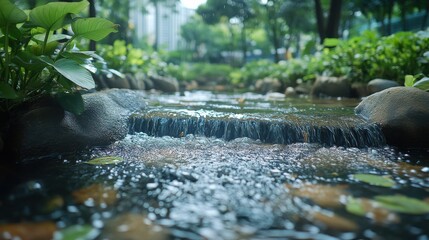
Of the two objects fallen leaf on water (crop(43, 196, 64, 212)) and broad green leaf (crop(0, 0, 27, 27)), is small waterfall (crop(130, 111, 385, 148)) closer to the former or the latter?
broad green leaf (crop(0, 0, 27, 27))

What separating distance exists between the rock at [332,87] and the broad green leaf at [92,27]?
239 inches

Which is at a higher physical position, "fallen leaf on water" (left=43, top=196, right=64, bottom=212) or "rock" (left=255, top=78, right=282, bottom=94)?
"rock" (left=255, top=78, right=282, bottom=94)

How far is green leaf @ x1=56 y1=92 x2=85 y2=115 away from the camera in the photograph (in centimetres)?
340

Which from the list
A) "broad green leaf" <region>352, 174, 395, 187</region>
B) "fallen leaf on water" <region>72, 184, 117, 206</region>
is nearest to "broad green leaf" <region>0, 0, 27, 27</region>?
"fallen leaf on water" <region>72, 184, 117, 206</region>

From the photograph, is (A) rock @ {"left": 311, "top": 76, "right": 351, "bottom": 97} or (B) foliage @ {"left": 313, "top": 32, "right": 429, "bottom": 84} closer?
(B) foliage @ {"left": 313, "top": 32, "right": 429, "bottom": 84}

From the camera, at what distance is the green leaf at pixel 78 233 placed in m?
1.72

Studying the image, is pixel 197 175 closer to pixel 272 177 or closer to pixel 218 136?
pixel 272 177

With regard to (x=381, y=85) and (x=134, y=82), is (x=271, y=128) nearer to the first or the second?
(x=381, y=85)

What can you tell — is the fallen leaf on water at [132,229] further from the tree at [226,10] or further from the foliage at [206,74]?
the tree at [226,10]

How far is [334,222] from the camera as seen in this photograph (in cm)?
192

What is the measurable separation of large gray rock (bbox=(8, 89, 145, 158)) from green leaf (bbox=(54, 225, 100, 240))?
1786 mm

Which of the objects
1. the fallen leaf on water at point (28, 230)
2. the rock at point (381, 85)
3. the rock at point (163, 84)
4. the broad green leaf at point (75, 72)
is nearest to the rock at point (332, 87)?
the rock at point (381, 85)

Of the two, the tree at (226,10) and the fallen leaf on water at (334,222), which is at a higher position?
the tree at (226,10)

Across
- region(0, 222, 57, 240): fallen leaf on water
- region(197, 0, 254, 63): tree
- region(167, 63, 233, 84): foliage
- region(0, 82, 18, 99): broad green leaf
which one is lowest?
region(0, 222, 57, 240): fallen leaf on water
